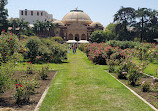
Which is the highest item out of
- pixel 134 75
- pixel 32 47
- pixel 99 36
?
pixel 99 36

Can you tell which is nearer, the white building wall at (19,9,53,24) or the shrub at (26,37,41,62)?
the shrub at (26,37,41,62)

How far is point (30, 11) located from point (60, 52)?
3940 inches

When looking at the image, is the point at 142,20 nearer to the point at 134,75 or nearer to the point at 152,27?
the point at 152,27

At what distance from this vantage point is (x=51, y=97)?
25.0 ft

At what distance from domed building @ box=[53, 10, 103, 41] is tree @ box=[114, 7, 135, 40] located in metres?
25.4

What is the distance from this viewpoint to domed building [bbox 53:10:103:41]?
8894 centimetres

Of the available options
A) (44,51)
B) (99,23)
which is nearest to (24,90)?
(44,51)

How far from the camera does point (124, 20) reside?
65.3m

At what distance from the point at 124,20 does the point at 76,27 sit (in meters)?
27.5

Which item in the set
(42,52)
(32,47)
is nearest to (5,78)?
(32,47)

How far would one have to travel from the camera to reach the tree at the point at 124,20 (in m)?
64.9

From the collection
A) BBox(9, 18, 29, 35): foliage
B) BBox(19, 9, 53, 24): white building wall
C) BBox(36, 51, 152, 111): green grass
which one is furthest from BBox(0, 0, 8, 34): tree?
BBox(19, 9, 53, 24): white building wall

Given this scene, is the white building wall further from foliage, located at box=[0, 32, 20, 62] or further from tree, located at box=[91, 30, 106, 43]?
foliage, located at box=[0, 32, 20, 62]

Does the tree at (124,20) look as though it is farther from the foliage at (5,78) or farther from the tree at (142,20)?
the foliage at (5,78)
